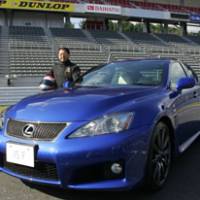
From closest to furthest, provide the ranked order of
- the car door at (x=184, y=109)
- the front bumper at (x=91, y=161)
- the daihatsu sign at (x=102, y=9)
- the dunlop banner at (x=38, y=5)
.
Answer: the front bumper at (x=91, y=161)
the car door at (x=184, y=109)
the dunlop banner at (x=38, y=5)
the daihatsu sign at (x=102, y=9)

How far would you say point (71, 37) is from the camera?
1073 inches

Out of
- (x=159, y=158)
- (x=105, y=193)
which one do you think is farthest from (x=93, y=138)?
(x=159, y=158)

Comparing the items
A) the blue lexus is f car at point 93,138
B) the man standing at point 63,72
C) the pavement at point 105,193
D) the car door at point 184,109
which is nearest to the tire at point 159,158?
the blue lexus is f car at point 93,138

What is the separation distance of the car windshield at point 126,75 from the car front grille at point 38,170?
60.3 inches

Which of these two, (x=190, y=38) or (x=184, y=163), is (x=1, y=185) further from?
(x=190, y=38)

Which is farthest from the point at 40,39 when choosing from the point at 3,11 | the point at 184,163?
the point at 184,163

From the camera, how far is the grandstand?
65.9 ft

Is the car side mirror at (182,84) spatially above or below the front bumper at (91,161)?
above

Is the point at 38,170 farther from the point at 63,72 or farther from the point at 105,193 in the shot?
the point at 63,72

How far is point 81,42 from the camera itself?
86.9ft

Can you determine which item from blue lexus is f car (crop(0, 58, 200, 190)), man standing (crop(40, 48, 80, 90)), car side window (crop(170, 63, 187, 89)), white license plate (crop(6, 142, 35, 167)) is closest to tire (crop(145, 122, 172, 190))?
blue lexus is f car (crop(0, 58, 200, 190))

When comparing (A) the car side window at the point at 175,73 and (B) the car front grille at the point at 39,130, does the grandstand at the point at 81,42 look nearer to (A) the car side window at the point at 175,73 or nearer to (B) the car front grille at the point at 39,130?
(A) the car side window at the point at 175,73

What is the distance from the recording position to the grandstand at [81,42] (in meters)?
20.1

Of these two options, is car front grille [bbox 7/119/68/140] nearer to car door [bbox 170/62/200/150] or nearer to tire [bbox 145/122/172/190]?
tire [bbox 145/122/172/190]
